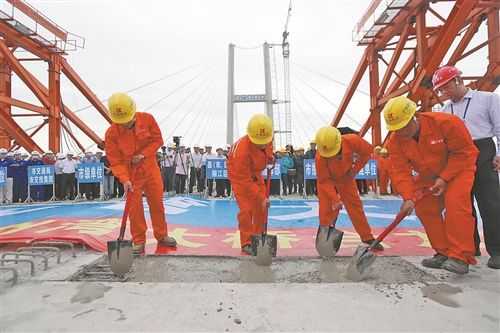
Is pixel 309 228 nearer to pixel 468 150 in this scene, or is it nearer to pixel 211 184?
pixel 468 150

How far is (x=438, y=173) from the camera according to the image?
3.11 m

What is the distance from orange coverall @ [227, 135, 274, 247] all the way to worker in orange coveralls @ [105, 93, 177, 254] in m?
0.87

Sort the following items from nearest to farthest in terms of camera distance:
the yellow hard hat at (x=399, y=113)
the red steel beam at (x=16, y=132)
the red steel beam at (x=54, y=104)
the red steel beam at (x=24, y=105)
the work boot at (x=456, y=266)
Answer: the work boot at (x=456, y=266)
the yellow hard hat at (x=399, y=113)
the red steel beam at (x=24, y=105)
the red steel beam at (x=16, y=132)
the red steel beam at (x=54, y=104)

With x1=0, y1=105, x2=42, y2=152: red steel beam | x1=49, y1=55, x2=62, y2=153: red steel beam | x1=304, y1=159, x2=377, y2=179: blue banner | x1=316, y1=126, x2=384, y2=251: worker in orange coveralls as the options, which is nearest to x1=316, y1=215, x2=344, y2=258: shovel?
x1=316, y1=126, x2=384, y2=251: worker in orange coveralls

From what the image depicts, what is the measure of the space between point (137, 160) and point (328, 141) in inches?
78.0

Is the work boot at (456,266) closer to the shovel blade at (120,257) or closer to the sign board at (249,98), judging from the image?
the shovel blade at (120,257)

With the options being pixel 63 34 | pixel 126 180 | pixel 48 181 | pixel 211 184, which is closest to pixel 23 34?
pixel 63 34

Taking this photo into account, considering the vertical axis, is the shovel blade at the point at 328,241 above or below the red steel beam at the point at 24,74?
below

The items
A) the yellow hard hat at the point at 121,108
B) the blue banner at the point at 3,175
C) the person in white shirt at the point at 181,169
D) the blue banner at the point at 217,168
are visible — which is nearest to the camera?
the yellow hard hat at the point at 121,108

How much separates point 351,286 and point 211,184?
8.57m

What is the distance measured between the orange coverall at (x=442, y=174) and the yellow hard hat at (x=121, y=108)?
252 centimetres

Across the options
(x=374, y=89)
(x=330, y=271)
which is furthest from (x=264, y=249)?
(x=374, y=89)

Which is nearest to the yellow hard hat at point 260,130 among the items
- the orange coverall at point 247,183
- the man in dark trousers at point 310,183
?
the orange coverall at point 247,183

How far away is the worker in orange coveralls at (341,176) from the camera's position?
3.83 m
